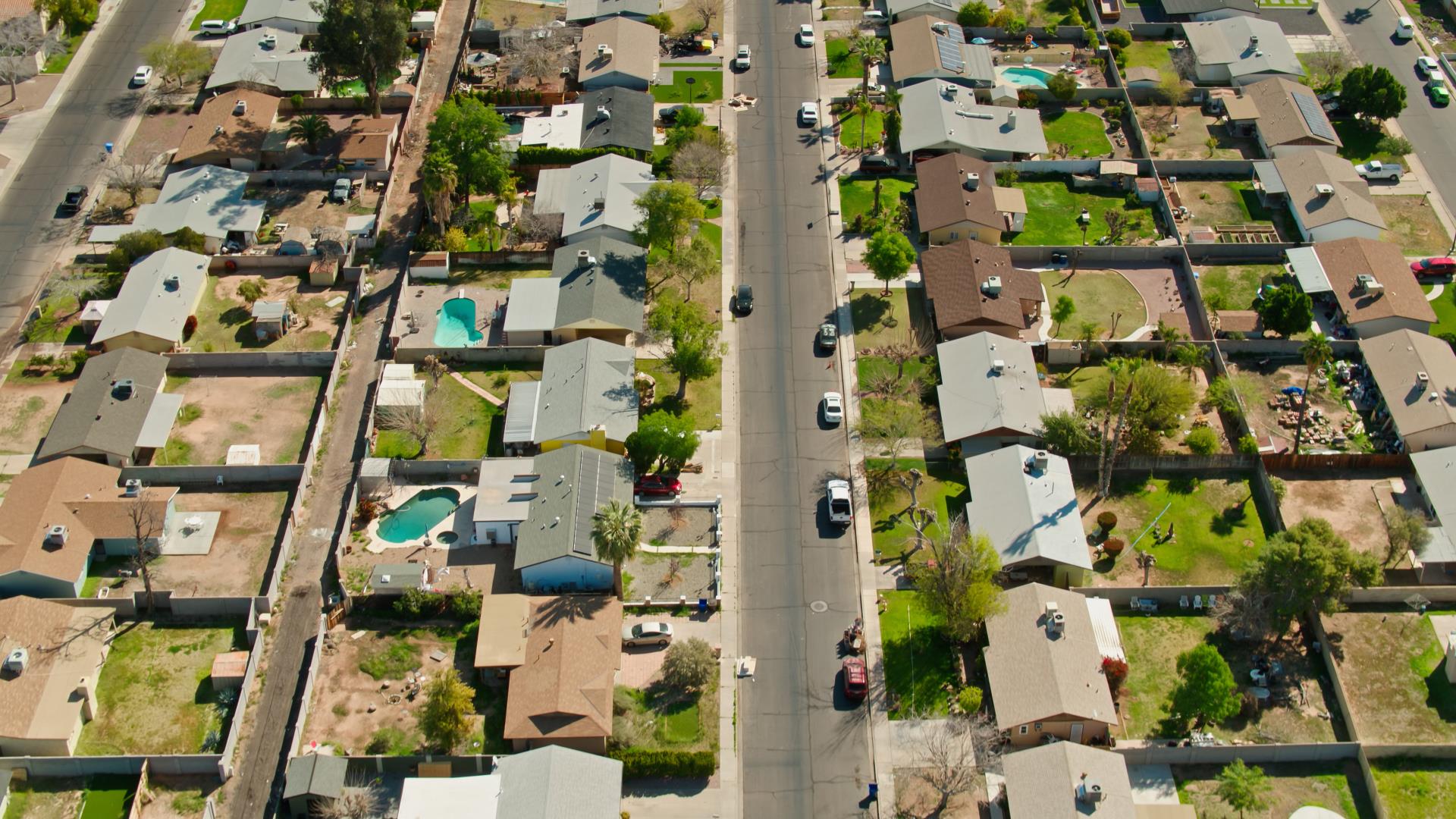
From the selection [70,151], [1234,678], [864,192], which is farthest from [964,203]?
[70,151]

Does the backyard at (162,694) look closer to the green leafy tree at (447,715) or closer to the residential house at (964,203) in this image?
the green leafy tree at (447,715)

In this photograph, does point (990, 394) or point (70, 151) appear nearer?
point (990, 394)

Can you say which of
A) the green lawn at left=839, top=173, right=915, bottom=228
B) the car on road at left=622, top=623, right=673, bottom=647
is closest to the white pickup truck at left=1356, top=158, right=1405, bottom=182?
the green lawn at left=839, top=173, right=915, bottom=228

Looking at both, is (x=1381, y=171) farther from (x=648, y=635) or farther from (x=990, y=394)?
(x=648, y=635)

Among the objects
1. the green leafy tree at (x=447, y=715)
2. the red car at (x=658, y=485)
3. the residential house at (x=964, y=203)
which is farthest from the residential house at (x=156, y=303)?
the residential house at (x=964, y=203)

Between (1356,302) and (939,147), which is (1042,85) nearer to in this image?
(939,147)

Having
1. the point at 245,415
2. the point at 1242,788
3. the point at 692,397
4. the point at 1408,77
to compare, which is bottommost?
the point at 1242,788
